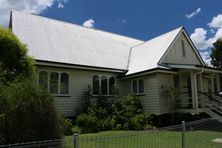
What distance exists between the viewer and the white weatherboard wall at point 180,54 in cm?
1973

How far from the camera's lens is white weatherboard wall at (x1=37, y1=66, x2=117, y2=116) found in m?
17.1

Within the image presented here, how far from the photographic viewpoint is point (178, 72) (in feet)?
60.3

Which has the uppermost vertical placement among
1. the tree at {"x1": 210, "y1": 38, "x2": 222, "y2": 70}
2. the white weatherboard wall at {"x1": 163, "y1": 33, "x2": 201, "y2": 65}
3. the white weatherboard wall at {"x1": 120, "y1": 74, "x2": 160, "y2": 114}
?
the tree at {"x1": 210, "y1": 38, "x2": 222, "y2": 70}

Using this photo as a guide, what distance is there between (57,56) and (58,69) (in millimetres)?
996

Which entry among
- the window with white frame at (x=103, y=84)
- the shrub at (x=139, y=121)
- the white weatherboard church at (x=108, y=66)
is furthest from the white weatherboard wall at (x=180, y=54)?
the shrub at (x=139, y=121)

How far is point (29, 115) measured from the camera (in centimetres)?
754

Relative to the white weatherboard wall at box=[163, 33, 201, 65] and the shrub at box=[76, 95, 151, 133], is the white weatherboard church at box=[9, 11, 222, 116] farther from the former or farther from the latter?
the shrub at box=[76, 95, 151, 133]

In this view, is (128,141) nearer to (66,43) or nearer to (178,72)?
(178,72)

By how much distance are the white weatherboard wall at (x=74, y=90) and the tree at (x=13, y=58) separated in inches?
152

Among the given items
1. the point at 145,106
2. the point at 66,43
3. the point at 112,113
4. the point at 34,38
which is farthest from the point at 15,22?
the point at 145,106

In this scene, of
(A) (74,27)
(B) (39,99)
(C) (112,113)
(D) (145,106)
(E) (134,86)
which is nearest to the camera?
(B) (39,99)

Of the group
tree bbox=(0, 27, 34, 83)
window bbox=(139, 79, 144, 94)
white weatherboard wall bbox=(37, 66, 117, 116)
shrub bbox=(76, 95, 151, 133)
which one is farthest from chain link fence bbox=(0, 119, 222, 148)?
window bbox=(139, 79, 144, 94)

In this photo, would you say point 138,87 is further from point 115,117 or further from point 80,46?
point 80,46

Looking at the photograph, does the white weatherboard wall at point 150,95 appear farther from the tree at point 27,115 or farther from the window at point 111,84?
the tree at point 27,115
